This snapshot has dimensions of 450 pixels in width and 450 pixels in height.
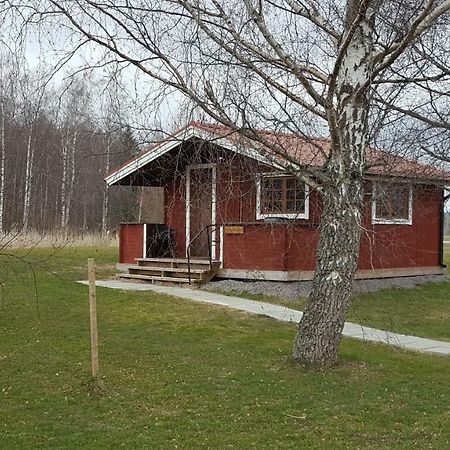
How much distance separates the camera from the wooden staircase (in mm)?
15055

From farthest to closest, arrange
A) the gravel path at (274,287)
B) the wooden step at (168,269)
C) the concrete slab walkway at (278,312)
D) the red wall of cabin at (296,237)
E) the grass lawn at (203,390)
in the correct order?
the wooden step at (168,269) → the red wall of cabin at (296,237) → the gravel path at (274,287) → the concrete slab walkway at (278,312) → the grass lawn at (203,390)

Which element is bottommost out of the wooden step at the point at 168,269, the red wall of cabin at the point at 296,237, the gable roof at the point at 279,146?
the wooden step at the point at 168,269

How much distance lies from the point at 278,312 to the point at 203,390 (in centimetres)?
539


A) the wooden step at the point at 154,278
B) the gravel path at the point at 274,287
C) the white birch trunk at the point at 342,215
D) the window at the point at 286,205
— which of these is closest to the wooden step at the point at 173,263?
the wooden step at the point at 154,278

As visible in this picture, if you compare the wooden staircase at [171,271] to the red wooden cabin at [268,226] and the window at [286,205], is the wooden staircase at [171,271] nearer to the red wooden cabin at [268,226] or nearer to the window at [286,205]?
the red wooden cabin at [268,226]

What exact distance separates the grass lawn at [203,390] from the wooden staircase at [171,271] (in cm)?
437

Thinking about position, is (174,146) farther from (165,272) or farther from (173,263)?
(165,272)

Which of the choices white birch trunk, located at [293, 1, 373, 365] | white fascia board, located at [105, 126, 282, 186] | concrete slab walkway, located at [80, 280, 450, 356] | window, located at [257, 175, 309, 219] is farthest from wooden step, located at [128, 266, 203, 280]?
white birch trunk, located at [293, 1, 373, 365]

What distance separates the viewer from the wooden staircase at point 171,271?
593 inches

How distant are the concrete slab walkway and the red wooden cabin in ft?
2.96

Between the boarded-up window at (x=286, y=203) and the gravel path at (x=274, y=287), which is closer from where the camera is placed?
the gravel path at (x=274, y=287)

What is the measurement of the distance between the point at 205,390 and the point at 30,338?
10.7 feet

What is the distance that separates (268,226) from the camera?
13961 mm

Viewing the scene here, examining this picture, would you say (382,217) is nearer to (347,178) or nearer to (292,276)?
(292,276)
